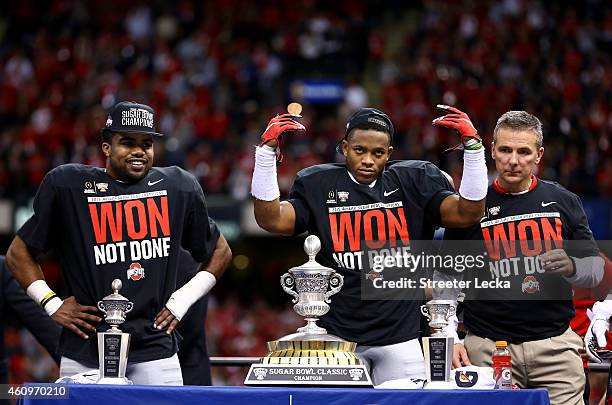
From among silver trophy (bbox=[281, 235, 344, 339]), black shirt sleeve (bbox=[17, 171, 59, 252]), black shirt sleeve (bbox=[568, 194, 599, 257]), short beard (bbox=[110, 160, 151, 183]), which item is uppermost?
short beard (bbox=[110, 160, 151, 183])

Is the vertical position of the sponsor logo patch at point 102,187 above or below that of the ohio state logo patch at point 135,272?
above

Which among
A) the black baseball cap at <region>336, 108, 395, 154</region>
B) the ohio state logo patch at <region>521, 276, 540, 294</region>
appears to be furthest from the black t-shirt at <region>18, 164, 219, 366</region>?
the ohio state logo patch at <region>521, 276, 540, 294</region>

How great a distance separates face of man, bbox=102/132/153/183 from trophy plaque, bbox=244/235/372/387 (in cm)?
89

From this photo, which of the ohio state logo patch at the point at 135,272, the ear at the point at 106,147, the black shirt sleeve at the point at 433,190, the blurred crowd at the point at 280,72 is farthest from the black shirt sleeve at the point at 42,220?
the blurred crowd at the point at 280,72

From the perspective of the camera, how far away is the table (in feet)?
12.4

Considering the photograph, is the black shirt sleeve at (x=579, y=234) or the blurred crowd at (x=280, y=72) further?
the blurred crowd at (x=280, y=72)

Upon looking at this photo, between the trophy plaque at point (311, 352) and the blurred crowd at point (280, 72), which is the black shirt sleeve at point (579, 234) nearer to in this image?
the trophy plaque at point (311, 352)

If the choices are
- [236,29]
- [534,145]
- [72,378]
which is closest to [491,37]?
[236,29]

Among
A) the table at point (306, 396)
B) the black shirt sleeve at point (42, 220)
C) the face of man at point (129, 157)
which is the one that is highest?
the face of man at point (129, 157)

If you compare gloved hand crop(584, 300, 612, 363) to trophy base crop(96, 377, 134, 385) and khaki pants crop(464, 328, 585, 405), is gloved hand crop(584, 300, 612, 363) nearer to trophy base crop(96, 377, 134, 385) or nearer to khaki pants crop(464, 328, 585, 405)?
khaki pants crop(464, 328, 585, 405)

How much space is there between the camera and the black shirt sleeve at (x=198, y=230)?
4.97 metres

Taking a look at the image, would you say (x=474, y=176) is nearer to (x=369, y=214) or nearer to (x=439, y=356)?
(x=369, y=214)

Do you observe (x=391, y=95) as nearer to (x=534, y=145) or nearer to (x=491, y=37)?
(x=491, y=37)

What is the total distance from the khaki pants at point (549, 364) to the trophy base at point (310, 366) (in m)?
0.89
